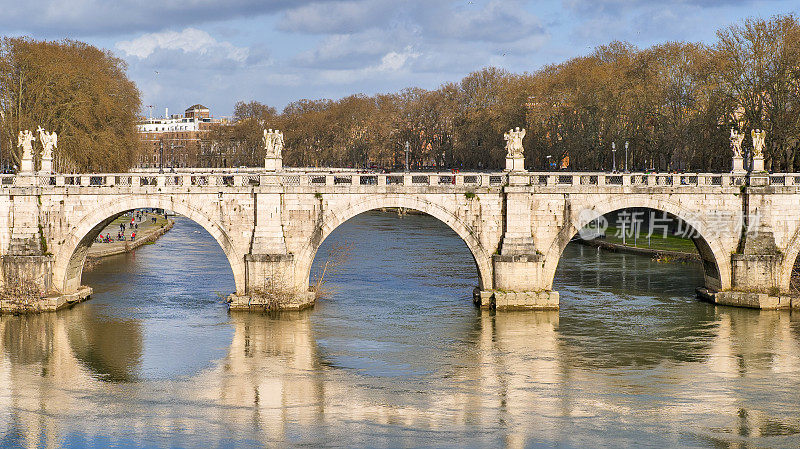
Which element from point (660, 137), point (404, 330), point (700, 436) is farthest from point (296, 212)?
point (660, 137)

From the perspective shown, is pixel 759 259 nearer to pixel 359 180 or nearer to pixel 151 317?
pixel 359 180

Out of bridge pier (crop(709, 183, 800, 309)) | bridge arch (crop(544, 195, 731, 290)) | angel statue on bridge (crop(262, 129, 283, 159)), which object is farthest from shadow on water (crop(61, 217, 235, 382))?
bridge pier (crop(709, 183, 800, 309))

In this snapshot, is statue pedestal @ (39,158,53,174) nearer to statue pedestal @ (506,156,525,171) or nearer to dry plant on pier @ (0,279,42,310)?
dry plant on pier @ (0,279,42,310)

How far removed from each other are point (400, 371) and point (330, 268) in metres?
21.7

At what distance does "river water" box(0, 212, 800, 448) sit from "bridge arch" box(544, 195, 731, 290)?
1.80 m

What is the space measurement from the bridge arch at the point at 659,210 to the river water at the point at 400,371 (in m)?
1.80

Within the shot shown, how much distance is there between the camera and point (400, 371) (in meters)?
32.0

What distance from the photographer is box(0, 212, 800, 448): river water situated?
2622 centimetres

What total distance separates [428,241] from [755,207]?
101 feet

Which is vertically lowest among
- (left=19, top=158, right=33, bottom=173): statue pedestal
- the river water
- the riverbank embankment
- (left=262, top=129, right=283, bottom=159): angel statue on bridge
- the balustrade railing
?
the river water

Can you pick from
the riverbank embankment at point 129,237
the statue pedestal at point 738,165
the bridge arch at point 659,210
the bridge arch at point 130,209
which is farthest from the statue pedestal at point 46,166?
the statue pedestal at point 738,165

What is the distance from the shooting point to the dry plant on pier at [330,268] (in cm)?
4441

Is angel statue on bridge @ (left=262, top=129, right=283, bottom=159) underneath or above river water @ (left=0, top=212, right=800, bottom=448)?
above

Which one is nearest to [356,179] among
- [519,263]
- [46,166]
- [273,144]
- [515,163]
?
[273,144]
